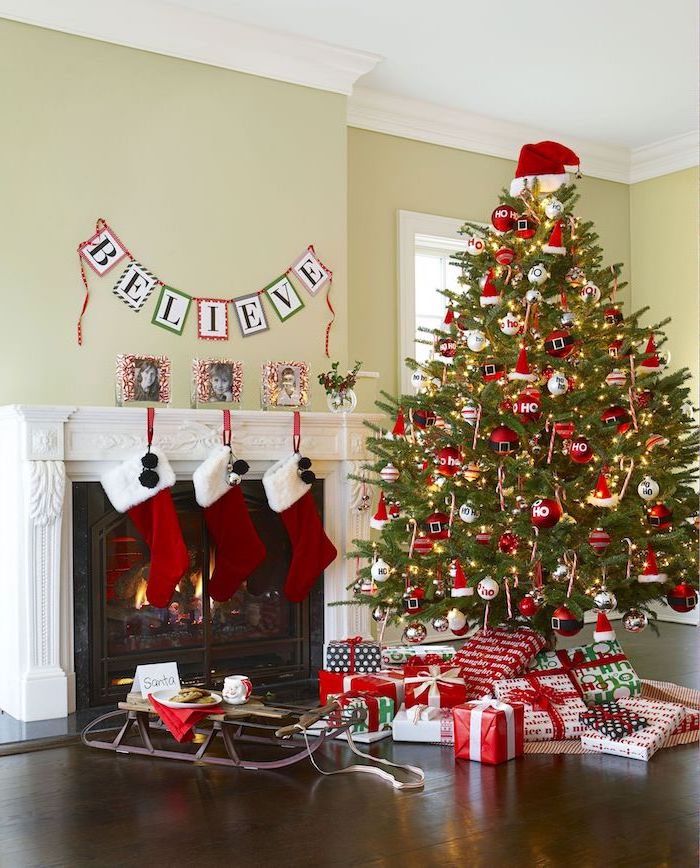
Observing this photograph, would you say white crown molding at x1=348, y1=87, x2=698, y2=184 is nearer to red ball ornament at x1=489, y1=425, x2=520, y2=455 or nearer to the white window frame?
the white window frame

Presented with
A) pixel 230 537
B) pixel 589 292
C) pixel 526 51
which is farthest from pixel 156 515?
pixel 526 51

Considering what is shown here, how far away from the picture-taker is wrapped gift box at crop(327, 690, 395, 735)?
364 centimetres

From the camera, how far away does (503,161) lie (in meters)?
6.06

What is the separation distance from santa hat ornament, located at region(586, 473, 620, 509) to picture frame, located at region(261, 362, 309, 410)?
1582mm

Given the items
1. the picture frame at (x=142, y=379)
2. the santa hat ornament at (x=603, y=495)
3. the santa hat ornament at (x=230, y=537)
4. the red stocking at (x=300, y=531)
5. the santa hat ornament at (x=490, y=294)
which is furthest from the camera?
the red stocking at (x=300, y=531)

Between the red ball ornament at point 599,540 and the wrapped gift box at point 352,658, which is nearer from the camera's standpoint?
the red ball ornament at point 599,540

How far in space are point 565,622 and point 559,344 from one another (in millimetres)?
1067

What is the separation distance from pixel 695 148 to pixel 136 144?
12.0ft

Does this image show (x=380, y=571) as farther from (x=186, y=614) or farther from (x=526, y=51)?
(x=526, y=51)

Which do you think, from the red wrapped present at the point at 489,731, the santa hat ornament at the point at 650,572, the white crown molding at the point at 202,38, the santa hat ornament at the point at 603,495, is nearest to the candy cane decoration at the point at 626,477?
the santa hat ornament at the point at 603,495

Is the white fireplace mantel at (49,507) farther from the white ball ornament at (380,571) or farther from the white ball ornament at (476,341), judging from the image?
the white ball ornament at (476,341)

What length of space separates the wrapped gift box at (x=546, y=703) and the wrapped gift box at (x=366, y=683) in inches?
14.9

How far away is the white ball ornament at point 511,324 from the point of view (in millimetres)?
3914

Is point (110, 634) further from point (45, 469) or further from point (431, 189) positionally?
point (431, 189)
